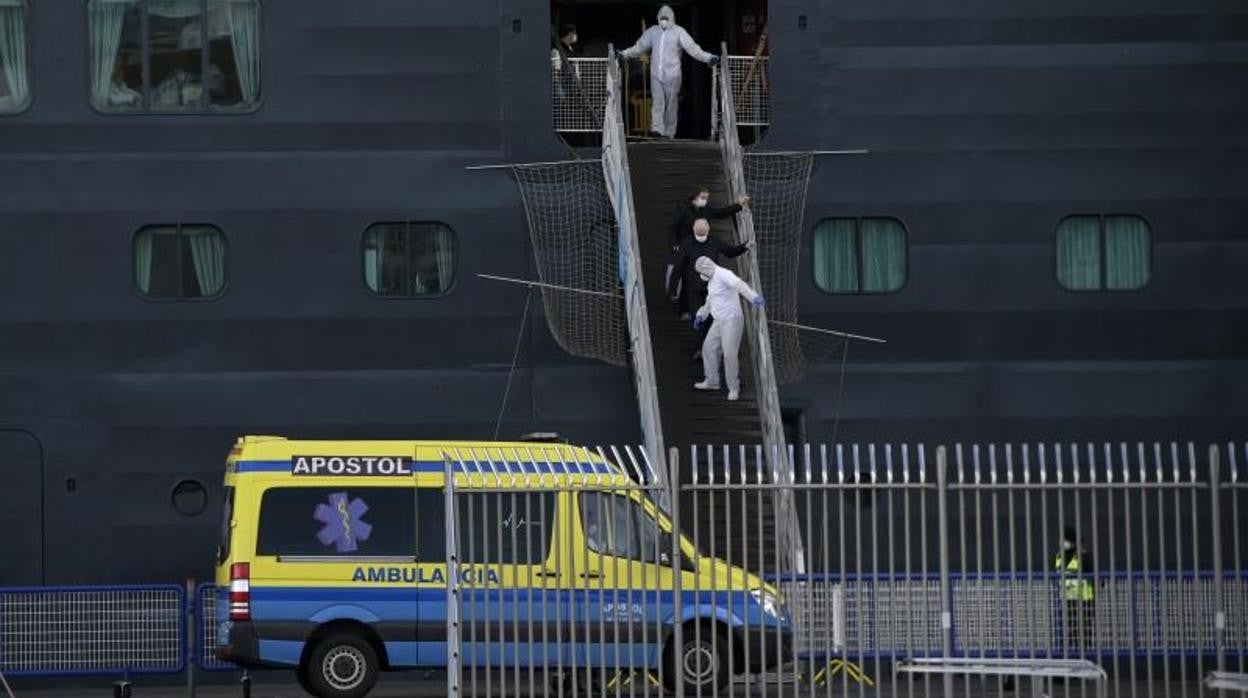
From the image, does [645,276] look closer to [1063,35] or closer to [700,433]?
[700,433]

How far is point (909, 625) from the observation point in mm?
17016

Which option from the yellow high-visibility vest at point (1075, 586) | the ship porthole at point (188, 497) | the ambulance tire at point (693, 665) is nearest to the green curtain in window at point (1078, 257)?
the ambulance tire at point (693, 665)

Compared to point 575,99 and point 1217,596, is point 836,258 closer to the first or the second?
point 575,99

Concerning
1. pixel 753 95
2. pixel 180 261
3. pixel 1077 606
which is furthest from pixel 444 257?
pixel 1077 606

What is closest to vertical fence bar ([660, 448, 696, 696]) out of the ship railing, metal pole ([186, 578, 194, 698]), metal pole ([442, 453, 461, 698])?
metal pole ([442, 453, 461, 698])

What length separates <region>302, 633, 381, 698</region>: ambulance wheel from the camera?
2253cm

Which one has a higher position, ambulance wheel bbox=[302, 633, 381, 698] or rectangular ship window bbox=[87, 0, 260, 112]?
rectangular ship window bbox=[87, 0, 260, 112]

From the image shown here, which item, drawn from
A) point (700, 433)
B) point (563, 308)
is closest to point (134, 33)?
point (563, 308)

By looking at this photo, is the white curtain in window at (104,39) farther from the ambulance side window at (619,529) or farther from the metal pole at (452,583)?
the metal pole at (452,583)

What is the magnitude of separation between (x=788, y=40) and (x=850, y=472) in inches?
170

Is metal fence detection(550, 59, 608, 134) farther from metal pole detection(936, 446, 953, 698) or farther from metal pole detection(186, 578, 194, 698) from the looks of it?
metal pole detection(936, 446, 953, 698)

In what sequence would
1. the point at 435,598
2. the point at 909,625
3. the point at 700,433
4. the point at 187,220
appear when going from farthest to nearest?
the point at 187,220 → the point at 700,433 → the point at 435,598 → the point at 909,625

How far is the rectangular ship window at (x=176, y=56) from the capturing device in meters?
26.9

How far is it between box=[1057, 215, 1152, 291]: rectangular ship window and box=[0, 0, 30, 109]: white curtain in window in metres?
10.3
